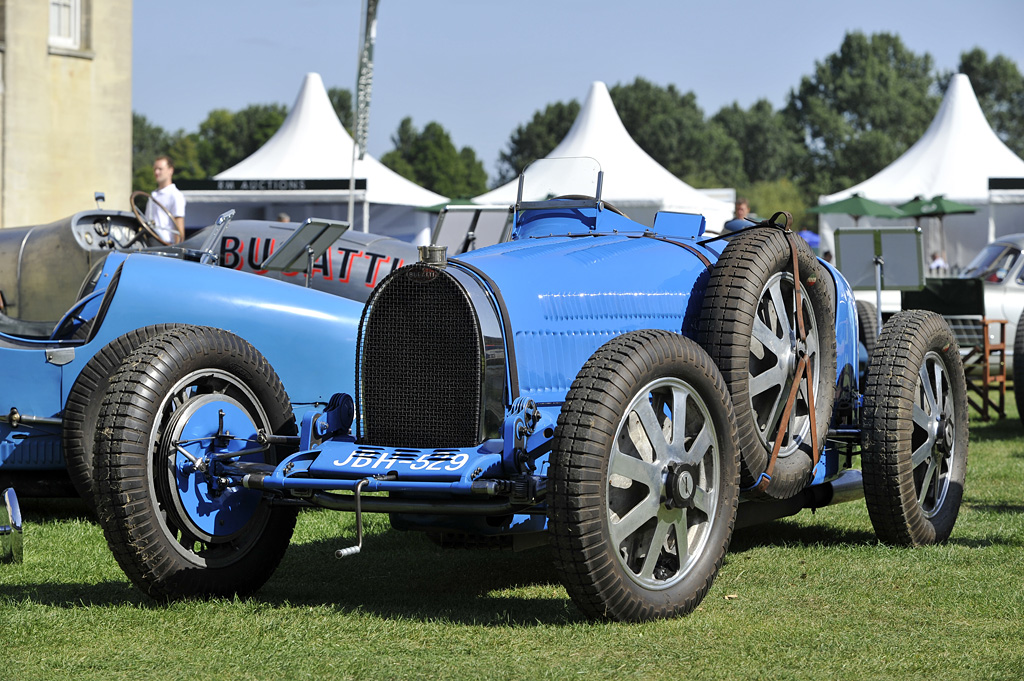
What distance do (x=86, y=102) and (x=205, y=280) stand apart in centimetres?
1645

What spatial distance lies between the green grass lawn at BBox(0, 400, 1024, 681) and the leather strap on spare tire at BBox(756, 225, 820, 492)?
0.51m

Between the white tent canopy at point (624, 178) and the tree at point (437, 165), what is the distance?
68.8 m

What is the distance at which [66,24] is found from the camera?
21.5 m

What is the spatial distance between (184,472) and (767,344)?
8.69 feet

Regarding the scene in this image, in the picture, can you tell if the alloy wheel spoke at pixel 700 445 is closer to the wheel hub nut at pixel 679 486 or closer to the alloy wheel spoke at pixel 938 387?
the wheel hub nut at pixel 679 486

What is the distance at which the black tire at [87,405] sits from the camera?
5723 millimetres

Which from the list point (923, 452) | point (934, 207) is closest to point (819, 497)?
point (923, 452)

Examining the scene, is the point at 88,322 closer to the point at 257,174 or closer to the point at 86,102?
the point at 86,102

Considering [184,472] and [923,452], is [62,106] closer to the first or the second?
[184,472]

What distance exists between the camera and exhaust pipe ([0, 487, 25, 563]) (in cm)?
532

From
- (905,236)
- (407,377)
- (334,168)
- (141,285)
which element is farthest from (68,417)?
(334,168)

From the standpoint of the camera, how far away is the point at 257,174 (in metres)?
28.8

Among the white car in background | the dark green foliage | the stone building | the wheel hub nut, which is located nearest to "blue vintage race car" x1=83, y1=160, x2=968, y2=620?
the wheel hub nut

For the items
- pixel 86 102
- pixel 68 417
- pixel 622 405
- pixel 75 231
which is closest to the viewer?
pixel 622 405
